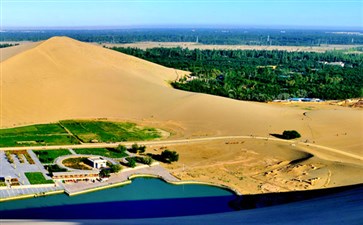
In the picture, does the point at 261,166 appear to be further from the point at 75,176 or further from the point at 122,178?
the point at 75,176

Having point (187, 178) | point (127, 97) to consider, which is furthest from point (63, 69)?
point (187, 178)

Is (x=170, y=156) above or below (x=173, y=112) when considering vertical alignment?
below

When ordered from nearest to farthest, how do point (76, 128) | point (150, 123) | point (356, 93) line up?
1. point (76, 128)
2. point (150, 123)
3. point (356, 93)

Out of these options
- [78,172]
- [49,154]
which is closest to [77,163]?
[78,172]

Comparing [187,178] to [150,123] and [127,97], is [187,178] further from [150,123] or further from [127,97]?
[127,97]

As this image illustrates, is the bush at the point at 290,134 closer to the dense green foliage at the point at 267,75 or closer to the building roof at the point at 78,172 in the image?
the building roof at the point at 78,172

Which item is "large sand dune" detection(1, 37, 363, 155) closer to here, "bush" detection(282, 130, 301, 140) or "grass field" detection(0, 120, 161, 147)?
"bush" detection(282, 130, 301, 140)
